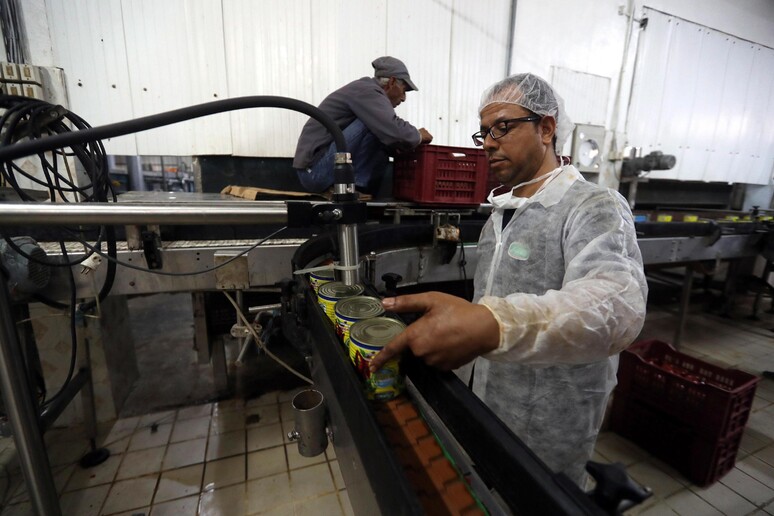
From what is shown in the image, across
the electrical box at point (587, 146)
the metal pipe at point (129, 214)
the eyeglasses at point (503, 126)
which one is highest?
the electrical box at point (587, 146)

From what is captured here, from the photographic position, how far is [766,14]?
13.3 ft

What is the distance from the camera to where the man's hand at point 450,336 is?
519 millimetres

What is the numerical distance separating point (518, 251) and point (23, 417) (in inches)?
53.9

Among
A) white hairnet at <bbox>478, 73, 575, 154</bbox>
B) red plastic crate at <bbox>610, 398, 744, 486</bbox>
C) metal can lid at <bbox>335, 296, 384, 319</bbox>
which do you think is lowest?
red plastic crate at <bbox>610, 398, 744, 486</bbox>

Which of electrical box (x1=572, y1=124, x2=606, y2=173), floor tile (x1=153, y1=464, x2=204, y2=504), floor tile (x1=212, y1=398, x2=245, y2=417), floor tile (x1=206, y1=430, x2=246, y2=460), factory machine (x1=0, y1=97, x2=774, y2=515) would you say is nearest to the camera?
factory machine (x1=0, y1=97, x2=774, y2=515)

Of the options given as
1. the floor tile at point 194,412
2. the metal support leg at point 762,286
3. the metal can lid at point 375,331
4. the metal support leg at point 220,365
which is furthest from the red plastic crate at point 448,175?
the metal support leg at point 762,286

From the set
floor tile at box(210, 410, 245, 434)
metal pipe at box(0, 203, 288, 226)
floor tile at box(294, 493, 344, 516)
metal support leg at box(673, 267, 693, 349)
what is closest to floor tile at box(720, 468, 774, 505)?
metal support leg at box(673, 267, 693, 349)

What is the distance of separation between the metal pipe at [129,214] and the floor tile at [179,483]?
143 cm

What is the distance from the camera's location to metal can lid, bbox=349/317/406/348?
2.02 ft

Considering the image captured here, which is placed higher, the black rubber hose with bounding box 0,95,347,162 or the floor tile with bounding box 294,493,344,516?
the black rubber hose with bounding box 0,95,347,162

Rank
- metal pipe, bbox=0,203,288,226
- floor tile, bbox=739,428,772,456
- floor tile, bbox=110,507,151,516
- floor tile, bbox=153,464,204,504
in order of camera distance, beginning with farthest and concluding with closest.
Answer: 1. floor tile, bbox=739,428,772,456
2. floor tile, bbox=153,464,204,504
3. floor tile, bbox=110,507,151,516
4. metal pipe, bbox=0,203,288,226

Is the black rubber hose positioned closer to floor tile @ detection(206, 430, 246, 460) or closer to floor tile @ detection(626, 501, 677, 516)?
floor tile @ detection(206, 430, 246, 460)

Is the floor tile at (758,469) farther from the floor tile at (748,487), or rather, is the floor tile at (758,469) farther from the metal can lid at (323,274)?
the metal can lid at (323,274)

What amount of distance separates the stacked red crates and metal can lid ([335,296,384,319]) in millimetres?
1811
